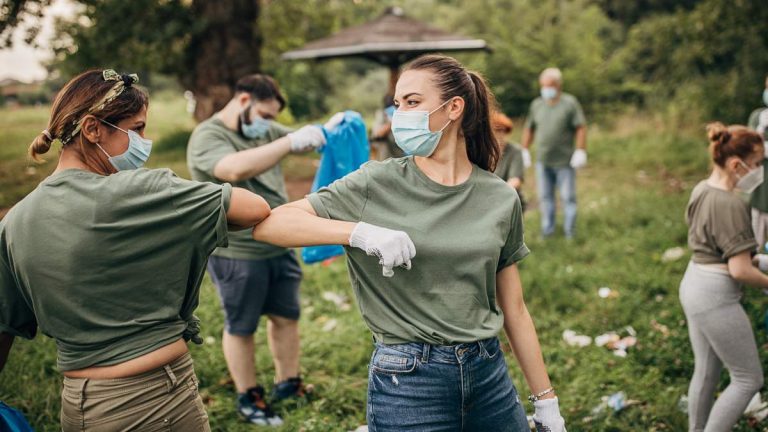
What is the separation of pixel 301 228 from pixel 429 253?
415 millimetres

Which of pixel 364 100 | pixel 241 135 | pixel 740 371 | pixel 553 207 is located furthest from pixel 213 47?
pixel 364 100

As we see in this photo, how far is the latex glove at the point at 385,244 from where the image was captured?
193cm

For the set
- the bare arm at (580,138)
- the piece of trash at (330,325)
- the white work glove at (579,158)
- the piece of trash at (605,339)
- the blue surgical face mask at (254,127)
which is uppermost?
the blue surgical face mask at (254,127)

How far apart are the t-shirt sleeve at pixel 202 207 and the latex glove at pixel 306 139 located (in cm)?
150

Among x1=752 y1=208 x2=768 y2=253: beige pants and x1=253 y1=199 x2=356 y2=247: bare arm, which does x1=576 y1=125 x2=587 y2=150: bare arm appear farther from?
x1=253 y1=199 x2=356 y2=247: bare arm

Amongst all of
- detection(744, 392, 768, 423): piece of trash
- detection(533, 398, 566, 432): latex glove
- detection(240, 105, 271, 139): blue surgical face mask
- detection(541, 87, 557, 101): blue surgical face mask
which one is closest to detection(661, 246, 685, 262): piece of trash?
detection(541, 87, 557, 101): blue surgical face mask

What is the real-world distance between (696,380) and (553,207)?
4413 millimetres

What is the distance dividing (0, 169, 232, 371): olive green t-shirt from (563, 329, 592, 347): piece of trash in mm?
3656

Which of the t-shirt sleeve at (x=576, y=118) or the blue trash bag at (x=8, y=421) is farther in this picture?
the t-shirt sleeve at (x=576, y=118)

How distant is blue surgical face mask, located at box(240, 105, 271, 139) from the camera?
3846 mm

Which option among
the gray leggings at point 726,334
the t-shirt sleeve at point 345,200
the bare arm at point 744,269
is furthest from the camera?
the gray leggings at point 726,334

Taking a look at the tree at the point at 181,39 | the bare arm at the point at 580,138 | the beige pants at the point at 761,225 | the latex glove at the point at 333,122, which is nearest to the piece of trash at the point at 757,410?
the beige pants at the point at 761,225

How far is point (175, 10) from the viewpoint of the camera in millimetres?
10875

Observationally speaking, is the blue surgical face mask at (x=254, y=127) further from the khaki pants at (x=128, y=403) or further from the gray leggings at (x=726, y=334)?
the gray leggings at (x=726, y=334)
